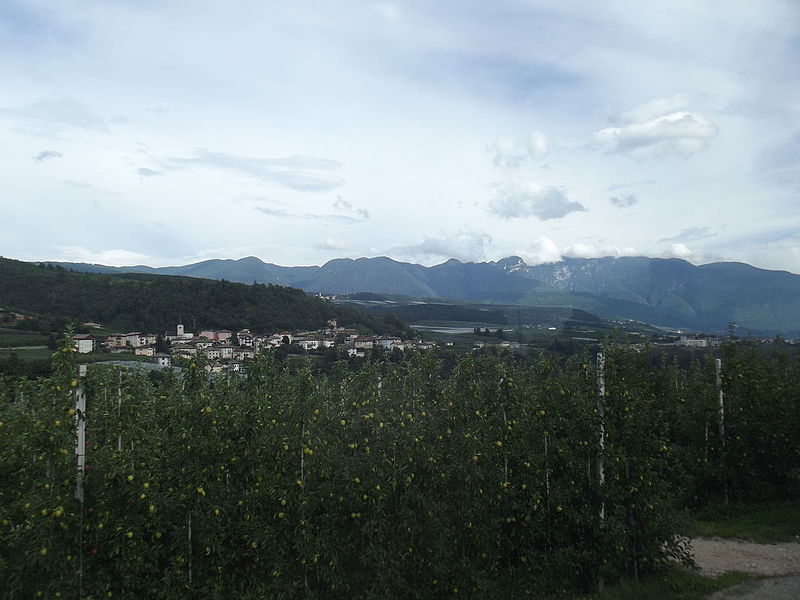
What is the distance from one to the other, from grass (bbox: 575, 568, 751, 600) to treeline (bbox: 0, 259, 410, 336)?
29339mm

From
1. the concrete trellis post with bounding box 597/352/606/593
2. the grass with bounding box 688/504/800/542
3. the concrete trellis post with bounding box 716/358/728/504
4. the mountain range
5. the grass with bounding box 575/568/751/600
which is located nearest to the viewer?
the grass with bounding box 575/568/751/600

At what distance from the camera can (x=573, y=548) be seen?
6.99 meters

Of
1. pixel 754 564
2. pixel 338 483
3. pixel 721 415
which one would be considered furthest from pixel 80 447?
pixel 721 415

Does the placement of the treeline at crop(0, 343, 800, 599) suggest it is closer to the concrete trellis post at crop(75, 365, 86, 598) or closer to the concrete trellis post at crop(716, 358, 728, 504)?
the concrete trellis post at crop(75, 365, 86, 598)

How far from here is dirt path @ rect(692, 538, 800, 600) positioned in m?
6.91

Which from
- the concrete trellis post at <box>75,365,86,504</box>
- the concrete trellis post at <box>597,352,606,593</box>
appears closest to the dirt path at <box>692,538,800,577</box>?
the concrete trellis post at <box>597,352,606,593</box>

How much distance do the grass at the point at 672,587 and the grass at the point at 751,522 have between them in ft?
5.09

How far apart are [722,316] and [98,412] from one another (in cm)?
9909

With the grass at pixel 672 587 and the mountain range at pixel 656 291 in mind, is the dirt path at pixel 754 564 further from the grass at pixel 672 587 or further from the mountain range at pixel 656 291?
the mountain range at pixel 656 291

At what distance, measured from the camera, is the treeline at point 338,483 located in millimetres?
4949

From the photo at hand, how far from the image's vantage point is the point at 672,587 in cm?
708

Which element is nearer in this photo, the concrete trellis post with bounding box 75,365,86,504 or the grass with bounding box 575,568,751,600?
the concrete trellis post with bounding box 75,365,86,504

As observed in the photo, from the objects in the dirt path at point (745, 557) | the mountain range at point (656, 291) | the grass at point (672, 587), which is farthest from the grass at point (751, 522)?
the mountain range at point (656, 291)

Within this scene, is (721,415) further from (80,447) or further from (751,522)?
(80,447)
